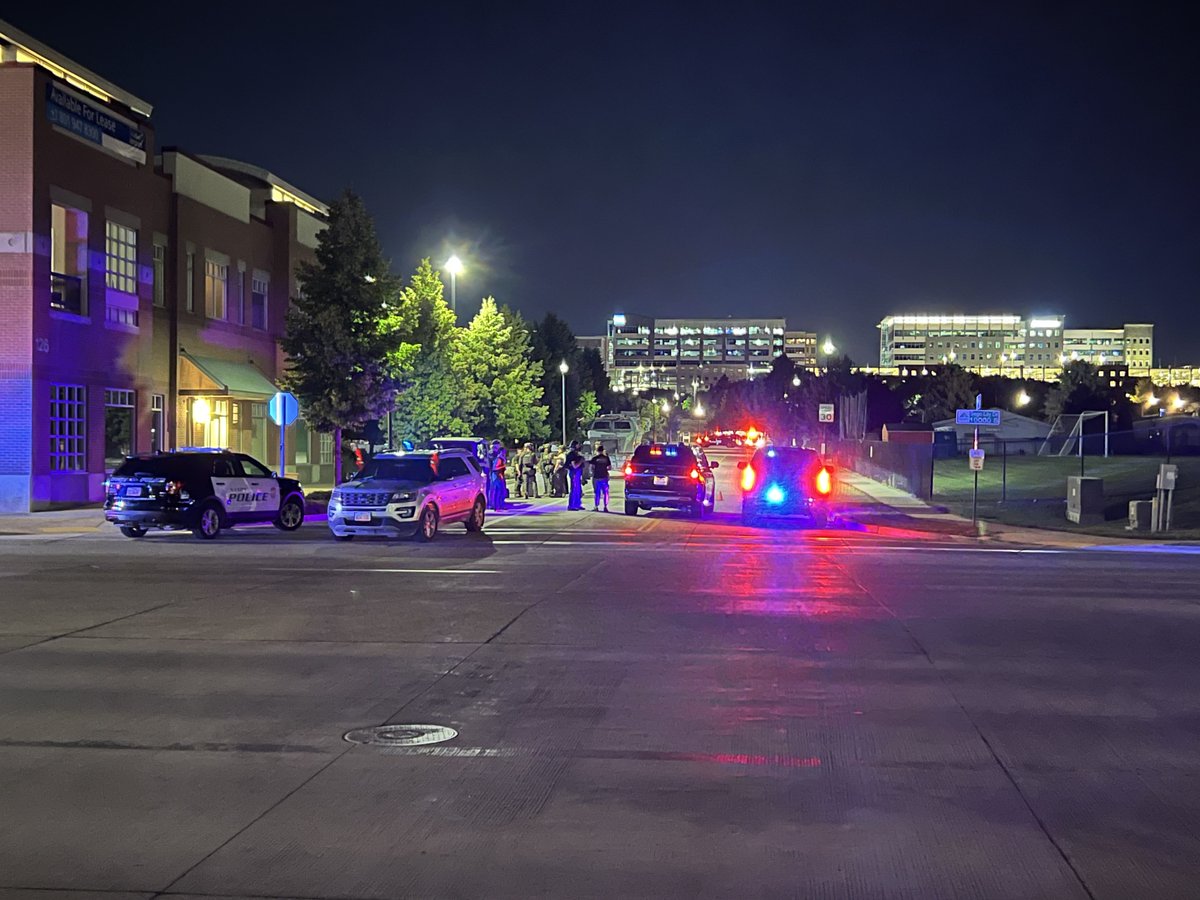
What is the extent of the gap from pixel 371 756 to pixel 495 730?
3.26 feet

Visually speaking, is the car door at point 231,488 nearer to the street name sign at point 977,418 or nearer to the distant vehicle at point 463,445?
the distant vehicle at point 463,445

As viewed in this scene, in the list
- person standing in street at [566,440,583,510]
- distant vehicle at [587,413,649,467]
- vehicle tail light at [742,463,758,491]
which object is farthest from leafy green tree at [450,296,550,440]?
vehicle tail light at [742,463,758,491]

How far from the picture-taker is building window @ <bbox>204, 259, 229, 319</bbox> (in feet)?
130

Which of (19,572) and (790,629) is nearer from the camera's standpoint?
(790,629)

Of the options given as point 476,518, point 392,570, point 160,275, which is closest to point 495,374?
point 160,275

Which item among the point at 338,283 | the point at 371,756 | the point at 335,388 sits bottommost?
the point at 371,756

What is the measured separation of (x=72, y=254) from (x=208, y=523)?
12619 millimetres

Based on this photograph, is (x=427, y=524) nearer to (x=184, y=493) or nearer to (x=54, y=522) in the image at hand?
(x=184, y=493)

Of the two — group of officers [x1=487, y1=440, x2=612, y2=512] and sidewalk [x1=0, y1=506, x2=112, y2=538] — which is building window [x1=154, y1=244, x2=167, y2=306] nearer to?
sidewalk [x1=0, y1=506, x2=112, y2=538]

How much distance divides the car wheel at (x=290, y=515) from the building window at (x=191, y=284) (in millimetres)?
14744

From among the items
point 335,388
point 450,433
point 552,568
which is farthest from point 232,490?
point 450,433

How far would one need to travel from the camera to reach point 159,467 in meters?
23.5

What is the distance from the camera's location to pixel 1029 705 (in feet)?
29.9

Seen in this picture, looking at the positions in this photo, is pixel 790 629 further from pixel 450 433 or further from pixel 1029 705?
pixel 450 433
